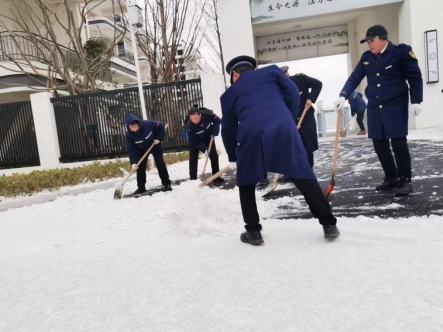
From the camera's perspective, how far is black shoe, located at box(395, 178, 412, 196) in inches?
150

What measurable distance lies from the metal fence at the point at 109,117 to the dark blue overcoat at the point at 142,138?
4.19 meters

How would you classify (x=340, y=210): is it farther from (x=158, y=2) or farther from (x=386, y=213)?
(x=158, y=2)

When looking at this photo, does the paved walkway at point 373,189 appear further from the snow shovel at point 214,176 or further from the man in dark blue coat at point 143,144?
the man in dark blue coat at point 143,144

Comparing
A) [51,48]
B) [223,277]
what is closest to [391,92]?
[223,277]

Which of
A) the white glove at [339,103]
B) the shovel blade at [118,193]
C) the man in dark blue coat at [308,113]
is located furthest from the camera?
the shovel blade at [118,193]

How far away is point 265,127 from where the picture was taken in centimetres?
270

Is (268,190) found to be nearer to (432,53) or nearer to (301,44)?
(432,53)

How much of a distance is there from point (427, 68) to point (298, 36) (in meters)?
4.78

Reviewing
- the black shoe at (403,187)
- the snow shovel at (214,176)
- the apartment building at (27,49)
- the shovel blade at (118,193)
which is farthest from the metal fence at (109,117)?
the black shoe at (403,187)

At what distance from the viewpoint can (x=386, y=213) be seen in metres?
3.31

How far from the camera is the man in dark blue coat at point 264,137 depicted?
8.78ft

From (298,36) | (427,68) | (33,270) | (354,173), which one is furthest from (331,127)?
(33,270)

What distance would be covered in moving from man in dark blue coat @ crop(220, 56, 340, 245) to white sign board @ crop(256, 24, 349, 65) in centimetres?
1141

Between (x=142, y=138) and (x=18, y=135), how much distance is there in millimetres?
6567
